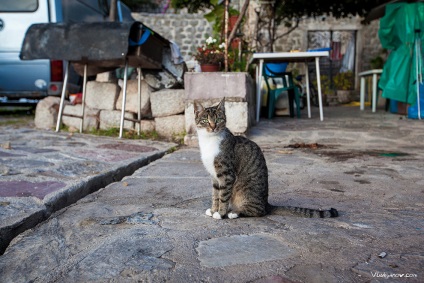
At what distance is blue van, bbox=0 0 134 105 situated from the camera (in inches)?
310

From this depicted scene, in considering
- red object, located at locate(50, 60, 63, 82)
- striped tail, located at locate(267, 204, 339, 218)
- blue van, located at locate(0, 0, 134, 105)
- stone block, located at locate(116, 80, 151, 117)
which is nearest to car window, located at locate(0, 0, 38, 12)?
blue van, located at locate(0, 0, 134, 105)

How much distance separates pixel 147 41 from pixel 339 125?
3.33 m

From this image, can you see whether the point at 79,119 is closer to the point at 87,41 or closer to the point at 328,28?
the point at 87,41

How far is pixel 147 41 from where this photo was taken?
227 inches

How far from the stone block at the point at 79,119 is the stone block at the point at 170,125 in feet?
3.71

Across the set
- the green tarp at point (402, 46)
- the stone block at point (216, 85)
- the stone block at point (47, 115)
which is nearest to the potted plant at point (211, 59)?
the stone block at point (216, 85)

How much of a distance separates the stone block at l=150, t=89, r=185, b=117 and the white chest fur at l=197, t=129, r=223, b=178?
362 cm

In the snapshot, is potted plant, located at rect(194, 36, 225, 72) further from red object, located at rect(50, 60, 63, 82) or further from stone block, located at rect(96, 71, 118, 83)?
red object, located at rect(50, 60, 63, 82)

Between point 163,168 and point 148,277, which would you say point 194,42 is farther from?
point 148,277

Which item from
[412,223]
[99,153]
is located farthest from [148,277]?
[99,153]

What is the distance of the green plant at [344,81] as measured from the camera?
54.0ft

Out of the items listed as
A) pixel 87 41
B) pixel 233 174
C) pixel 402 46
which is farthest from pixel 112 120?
pixel 402 46

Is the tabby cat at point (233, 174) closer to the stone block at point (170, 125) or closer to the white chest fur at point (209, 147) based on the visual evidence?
the white chest fur at point (209, 147)

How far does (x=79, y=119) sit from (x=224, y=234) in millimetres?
5265
